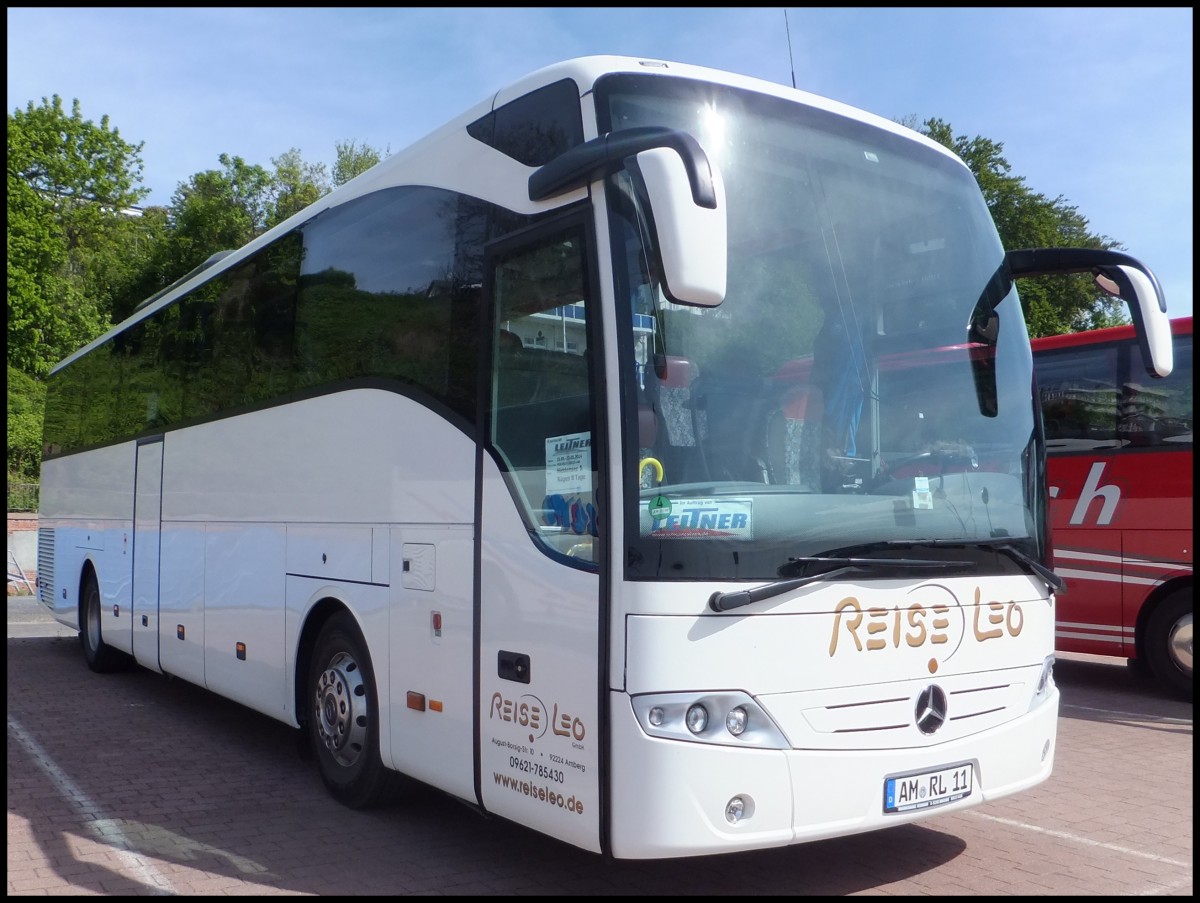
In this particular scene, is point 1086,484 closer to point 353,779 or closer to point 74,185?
point 353,779

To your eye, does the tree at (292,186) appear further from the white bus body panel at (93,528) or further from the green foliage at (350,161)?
the white bus body panel at (93,528)

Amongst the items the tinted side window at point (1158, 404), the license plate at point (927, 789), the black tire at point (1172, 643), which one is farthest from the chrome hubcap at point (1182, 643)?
the license plate at point (927, 789)

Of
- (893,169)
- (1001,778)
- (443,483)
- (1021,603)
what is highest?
(893,169)

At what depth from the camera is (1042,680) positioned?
5.58 m

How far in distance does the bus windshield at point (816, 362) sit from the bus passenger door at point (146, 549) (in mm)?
6883

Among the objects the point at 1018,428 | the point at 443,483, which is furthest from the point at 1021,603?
the point at 443,483

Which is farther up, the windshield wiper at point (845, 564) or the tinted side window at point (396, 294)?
the tinted side window at point (396, 294)

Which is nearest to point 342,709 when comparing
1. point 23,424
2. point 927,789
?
point 927,789

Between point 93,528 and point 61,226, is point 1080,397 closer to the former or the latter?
point 93,528

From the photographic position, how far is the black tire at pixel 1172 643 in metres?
10.9

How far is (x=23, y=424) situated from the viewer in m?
35.3

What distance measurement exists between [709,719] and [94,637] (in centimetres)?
987

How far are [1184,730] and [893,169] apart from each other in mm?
6443

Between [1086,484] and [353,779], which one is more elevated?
[1086,484]
